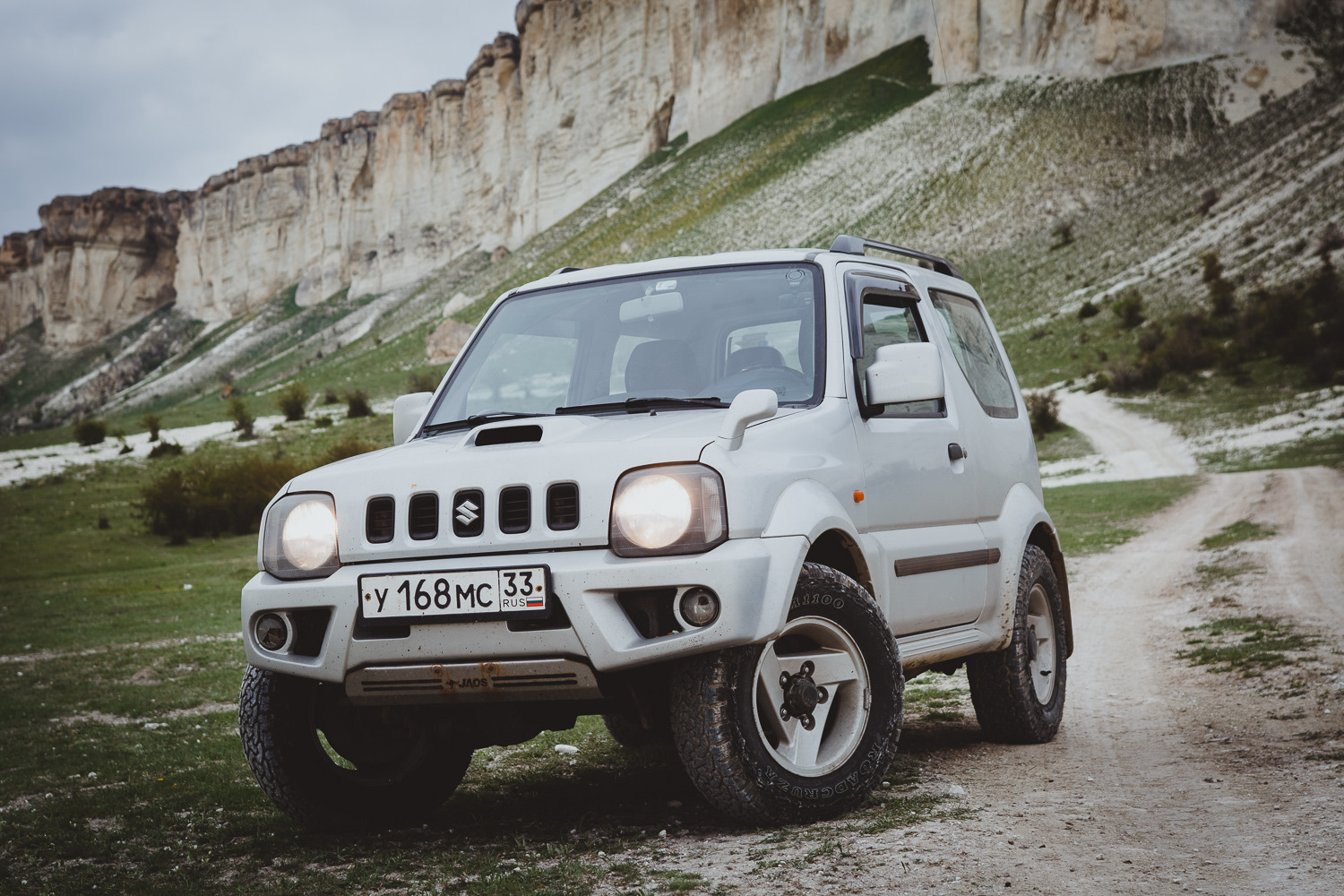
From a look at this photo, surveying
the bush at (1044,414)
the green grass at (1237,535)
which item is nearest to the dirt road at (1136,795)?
the green grass at (1237,535)

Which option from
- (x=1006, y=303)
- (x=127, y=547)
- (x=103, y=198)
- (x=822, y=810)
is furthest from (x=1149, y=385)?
(x=103, y=198)

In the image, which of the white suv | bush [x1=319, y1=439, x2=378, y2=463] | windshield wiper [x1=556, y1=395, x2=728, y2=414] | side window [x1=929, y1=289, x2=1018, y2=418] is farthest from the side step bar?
bush [x1=319, y1=439, x2=378, y2=463]

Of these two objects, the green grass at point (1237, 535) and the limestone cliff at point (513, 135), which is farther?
the limestone cliff at point (513, 135)

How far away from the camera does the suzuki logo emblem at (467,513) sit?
13.3 feet

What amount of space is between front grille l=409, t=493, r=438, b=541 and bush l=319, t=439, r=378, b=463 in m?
33.7

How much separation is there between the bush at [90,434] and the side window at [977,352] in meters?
56.6

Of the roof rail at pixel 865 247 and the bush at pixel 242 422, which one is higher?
the bush at pixel 242 422

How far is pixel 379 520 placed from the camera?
13.9ft

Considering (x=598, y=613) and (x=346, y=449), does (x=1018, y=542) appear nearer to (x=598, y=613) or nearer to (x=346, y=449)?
(x=598, y=613)

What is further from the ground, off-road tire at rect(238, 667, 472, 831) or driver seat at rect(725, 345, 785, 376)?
driver seat at rect(725, 345, 785, 376)

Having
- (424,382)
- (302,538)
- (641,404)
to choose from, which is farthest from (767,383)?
(424,382)

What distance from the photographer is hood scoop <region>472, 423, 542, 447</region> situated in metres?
4.38

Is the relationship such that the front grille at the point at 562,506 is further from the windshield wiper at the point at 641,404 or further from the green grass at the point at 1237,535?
the green grass at the point at 1237,535

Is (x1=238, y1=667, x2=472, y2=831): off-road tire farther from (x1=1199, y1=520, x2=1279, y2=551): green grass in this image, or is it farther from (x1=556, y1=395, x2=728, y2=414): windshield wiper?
(x1=1199, y1=520, x2=1279, y2=551): green grass
